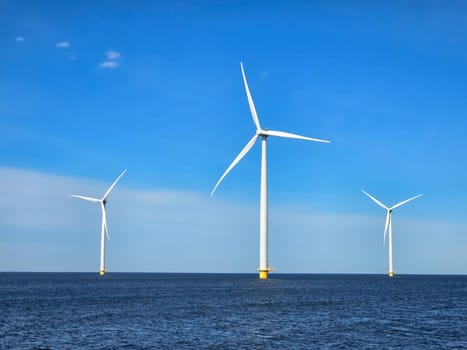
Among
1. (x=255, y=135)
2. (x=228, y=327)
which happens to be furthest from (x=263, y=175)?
(x=228, y=327)

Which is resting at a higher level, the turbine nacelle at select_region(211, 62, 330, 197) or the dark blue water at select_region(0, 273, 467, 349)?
the turbine nacelle at select_region(211, 62, 330, 197)

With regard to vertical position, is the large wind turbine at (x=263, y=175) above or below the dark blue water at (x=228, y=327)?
above

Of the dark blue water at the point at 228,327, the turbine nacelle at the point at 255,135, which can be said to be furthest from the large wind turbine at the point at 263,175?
the dark blue water at the point at 228,327

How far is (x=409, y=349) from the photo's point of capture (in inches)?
1916

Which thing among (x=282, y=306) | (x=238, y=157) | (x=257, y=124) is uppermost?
(x=257, y=124)

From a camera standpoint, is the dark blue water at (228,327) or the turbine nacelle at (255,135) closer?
the dark blue water at (228,327)

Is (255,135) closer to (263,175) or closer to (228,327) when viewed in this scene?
(263,175)

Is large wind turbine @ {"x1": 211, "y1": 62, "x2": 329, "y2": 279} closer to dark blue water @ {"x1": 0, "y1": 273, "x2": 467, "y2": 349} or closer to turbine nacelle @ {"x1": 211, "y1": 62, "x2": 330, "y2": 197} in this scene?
turbine nacelle @ {"x1": 211, "y1": 62, "x2": 330, "y2": 197}

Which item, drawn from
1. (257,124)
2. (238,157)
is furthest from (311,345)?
(257,124)

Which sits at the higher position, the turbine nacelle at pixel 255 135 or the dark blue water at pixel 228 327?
the turbine nacelle at pixel 255 135

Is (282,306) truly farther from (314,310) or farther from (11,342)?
(11,342)

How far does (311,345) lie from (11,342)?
24.6 meters

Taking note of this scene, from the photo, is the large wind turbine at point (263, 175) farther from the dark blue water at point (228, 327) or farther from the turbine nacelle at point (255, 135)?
the dark blue water at point (228, 327)

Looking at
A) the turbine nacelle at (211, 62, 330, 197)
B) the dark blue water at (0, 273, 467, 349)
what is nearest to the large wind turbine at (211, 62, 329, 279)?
the turbine nacelle at (211, 62, 330, 197)
